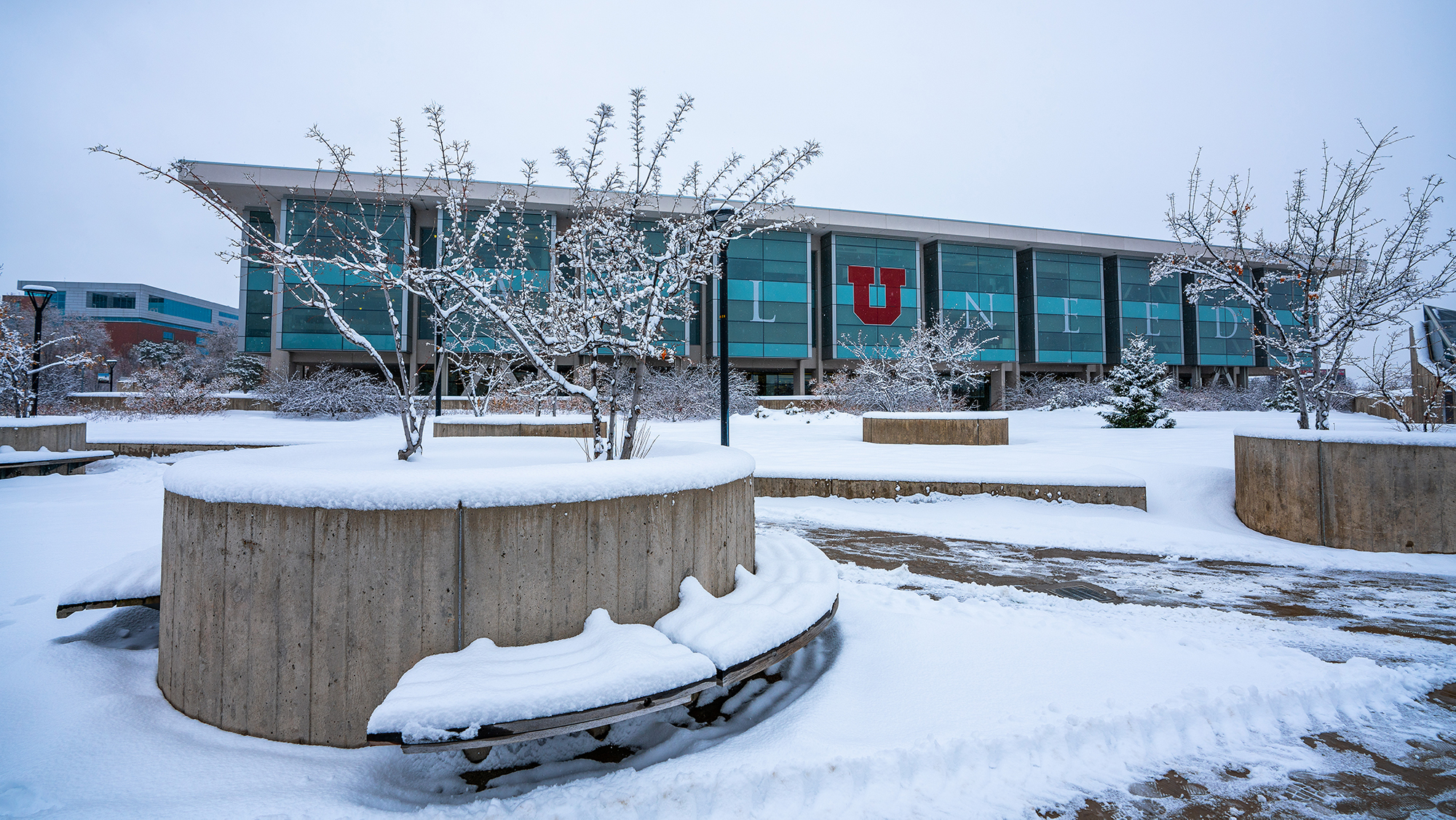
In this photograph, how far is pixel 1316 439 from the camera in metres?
7.03

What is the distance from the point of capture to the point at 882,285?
130 feet

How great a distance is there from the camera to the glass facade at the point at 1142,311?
42781 mm

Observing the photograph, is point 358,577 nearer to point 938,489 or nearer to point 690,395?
point 938,489

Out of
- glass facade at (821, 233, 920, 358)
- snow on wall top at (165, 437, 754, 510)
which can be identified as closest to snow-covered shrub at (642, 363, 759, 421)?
glass facade at (821, 233, 920, 358)

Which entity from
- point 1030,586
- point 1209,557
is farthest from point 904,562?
point 1209,557

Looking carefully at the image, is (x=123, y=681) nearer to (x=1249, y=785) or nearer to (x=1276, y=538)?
(x=1249, y=785)

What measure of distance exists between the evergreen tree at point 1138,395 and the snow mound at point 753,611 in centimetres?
1832

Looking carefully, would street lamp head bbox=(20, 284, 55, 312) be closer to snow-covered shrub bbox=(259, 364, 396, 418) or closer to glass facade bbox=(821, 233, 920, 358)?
snow-covered shrub bbox=(259, 364, 396, 418)

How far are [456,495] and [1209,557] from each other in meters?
7.40

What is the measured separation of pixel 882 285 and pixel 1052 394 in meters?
11.8

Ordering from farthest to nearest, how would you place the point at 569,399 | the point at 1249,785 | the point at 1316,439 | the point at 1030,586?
1. the point at 569,399
2. the point at 1316,439
3. the point at 1030,586
4. the point at 1249,785

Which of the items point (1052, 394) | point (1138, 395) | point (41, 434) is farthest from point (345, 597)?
point (1052, 394)

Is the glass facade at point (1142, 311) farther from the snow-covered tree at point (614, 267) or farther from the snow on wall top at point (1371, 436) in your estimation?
the snow-covered tree at point (614, 267)

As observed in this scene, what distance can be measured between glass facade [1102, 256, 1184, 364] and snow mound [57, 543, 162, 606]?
161 ft
